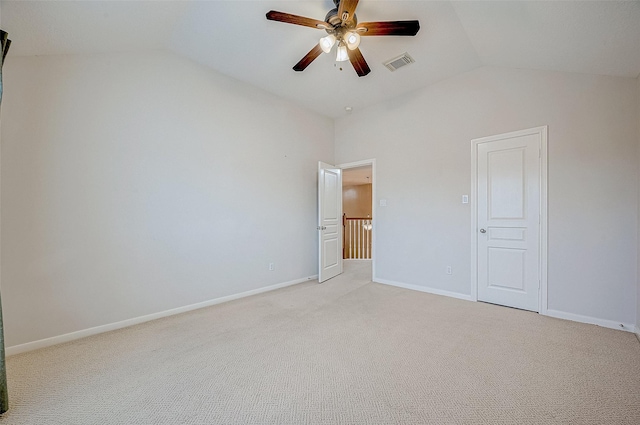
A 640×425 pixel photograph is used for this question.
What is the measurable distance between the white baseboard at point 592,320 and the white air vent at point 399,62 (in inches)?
129

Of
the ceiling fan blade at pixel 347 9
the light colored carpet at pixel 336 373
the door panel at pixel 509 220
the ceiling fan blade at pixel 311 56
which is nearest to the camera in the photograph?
the light colored carpet at pixel 336 373

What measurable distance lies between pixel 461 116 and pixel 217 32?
3.11 meters

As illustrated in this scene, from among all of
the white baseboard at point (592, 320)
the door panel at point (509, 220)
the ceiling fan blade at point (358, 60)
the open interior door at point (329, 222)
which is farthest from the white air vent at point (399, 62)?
the white baseboard at point (592, 320)

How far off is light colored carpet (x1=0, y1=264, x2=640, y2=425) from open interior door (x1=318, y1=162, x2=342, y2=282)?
1588 millimetres

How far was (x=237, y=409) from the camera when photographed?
148cm

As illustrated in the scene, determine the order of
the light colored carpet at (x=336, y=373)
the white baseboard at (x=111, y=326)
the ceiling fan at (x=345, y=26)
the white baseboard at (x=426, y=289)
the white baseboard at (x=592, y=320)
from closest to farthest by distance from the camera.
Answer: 1. the light colored carpet at (x=336, y=373)
2. the ceiling fan at (x=345, y=26)
3. the white baseboard at (x=111, y=326)
4. the white baseboard at (x=592, y=320)
5. the white baseboard at (x=426, y=289)

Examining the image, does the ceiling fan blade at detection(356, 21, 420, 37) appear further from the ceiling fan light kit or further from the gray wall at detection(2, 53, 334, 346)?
the gray wall at detection(2, 53, 334, 346)

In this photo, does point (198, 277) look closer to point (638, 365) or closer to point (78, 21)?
point (78, 21)

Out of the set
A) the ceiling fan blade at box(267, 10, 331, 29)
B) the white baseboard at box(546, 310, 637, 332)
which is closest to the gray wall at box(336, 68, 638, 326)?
the white baseboard at box(546, 310, 637, 332)

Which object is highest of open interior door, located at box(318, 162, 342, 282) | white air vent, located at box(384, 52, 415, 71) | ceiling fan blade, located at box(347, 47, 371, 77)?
white air vent, located at box(384, 52, 415, 71)

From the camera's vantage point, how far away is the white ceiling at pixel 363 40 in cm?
197

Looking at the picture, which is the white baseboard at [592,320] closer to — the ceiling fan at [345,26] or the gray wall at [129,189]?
the ceiling fan at [345,26]

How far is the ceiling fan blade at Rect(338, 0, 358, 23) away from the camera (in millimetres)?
1898

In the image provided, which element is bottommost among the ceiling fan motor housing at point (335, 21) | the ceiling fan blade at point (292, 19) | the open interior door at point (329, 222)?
→ the open interior door at point (329, 222)
